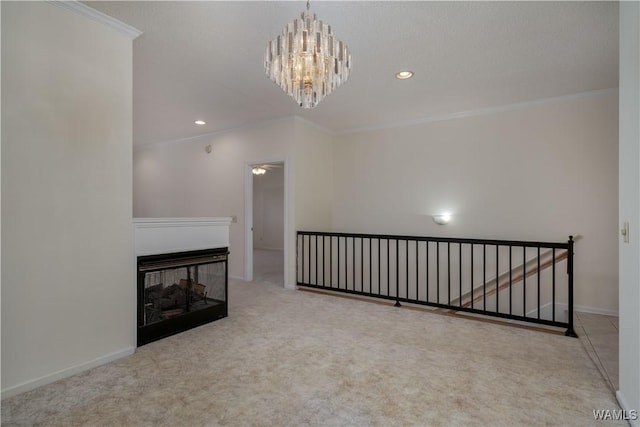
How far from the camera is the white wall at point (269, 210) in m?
9.99

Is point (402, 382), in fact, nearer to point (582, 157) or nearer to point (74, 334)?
point (74, 334)

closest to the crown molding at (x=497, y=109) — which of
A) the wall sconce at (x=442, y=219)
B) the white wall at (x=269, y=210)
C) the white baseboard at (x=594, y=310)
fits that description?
the wall sconce at (x=442, y=219)

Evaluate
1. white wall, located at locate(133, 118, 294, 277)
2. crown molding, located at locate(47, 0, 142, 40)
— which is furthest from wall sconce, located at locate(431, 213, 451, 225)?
crown molding, located at locate(47, 0, 142, 40)

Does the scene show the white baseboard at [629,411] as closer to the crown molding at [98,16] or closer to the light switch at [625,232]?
the light switch at [625,232]

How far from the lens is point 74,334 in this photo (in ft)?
7.05

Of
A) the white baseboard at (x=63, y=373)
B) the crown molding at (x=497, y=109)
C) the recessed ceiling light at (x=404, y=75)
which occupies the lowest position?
the white baseboard at (x=63, y=373)

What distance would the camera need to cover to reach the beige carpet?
1.71m

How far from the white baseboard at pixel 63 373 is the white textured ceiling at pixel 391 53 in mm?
2483

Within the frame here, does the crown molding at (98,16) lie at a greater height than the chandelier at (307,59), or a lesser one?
greater

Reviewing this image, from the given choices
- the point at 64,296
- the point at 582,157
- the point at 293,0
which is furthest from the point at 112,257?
the point at 582,157

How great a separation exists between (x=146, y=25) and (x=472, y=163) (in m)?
4.05

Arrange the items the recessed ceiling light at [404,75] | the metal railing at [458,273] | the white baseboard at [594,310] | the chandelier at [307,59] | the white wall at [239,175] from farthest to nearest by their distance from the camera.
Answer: the white wall at [239,175]
the metal railing at [458,273]
the white baseboard at [594,310]
the recessed ceiling light at [404,75]
the chandelier at [307,59]

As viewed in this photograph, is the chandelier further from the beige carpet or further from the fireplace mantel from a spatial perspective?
the beige carpet

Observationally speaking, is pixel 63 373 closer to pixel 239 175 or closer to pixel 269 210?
pixel 239 175
